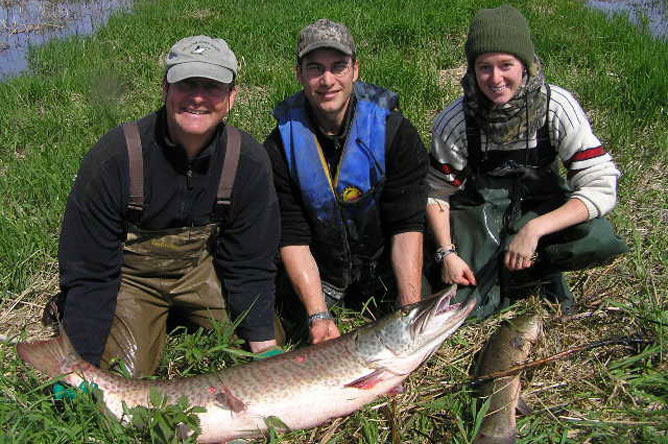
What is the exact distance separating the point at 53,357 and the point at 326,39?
2.08 meters

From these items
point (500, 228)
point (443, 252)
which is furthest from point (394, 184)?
point (500, 228)

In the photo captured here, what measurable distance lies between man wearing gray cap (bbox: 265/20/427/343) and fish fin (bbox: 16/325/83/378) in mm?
1263

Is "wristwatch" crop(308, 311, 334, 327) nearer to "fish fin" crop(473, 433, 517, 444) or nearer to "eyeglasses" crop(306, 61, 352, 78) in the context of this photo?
"fish fin" crop(473, 433, 517, 444)

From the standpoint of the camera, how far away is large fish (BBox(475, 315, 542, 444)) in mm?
2912

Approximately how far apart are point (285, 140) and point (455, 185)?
1124 millimetres

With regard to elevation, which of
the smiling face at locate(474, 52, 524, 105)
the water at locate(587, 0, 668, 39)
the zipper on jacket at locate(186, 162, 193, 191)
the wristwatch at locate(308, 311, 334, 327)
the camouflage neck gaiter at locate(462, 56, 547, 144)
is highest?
the water at locate(587, 0, 668, 39)

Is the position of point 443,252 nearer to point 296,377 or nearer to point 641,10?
point 296,377

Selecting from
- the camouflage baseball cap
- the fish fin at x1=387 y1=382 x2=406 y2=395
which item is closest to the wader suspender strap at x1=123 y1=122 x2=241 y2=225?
the camouflage baseball cap

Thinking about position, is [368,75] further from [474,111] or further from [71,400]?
[71,400]

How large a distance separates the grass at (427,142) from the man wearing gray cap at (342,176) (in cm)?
48

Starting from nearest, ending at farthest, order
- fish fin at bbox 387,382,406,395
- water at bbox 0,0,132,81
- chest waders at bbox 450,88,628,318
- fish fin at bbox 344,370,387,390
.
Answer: fish fin at bbox 344,370,387,390 → fish fin at bbox 387,382,406,395 → chest waders at bbox 450,88,628,318 → water at bbox 0,0,132,81

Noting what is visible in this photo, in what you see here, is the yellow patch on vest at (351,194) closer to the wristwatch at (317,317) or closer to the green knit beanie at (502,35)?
the wristwatch at (317,317)

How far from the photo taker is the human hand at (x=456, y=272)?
12.5 ft

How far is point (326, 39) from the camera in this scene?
3.36m
